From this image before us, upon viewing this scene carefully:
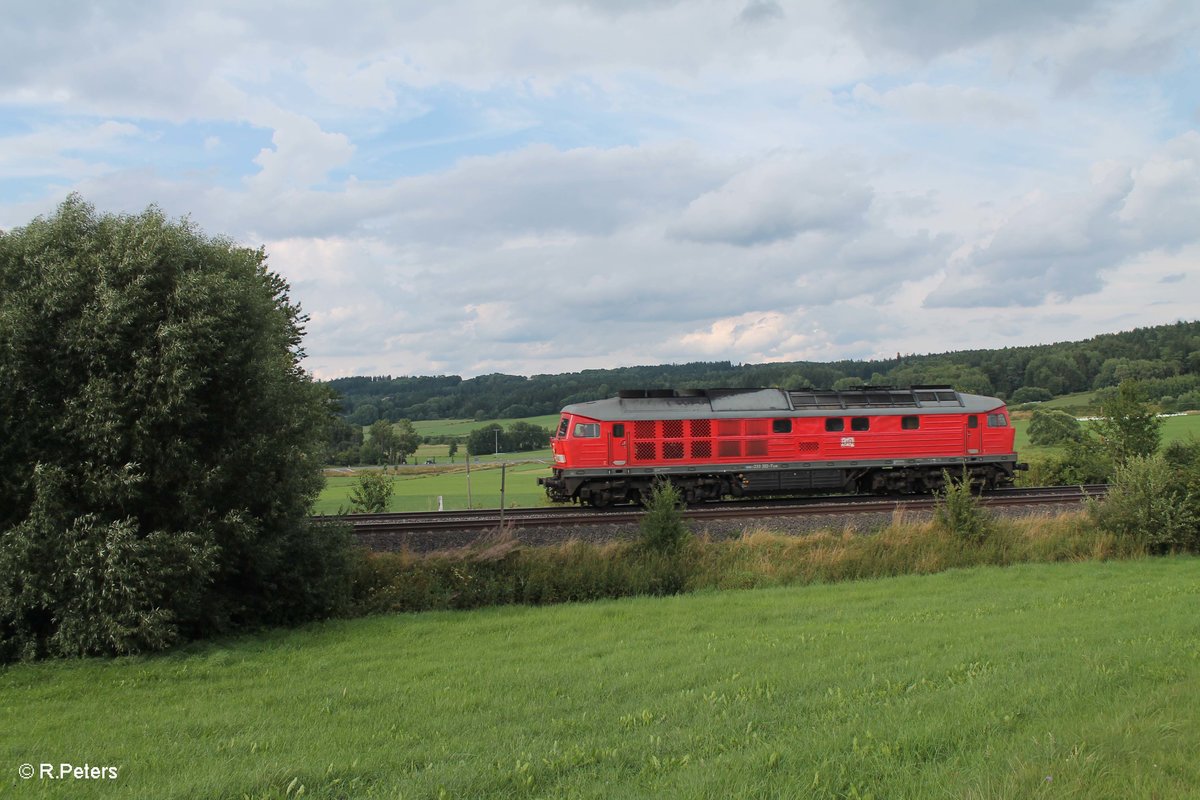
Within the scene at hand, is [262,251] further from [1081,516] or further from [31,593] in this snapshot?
[1081,516]

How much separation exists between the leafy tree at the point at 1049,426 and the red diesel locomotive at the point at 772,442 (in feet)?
68.6

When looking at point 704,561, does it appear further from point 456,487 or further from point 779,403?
point 456,487

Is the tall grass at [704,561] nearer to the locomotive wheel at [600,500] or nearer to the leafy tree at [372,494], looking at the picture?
the locomotive wheel at [600,500]

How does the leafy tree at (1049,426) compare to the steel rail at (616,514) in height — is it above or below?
above

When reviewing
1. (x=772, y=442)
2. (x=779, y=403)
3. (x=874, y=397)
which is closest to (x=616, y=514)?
(x=772, y=442)

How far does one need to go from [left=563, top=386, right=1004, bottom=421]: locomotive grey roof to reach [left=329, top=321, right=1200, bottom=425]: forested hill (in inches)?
1284

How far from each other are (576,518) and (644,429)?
16.5ft

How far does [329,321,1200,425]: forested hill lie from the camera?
237ft

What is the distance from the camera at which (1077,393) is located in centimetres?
8262

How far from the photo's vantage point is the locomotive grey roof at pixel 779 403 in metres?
25.8

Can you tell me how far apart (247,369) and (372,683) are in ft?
20.1

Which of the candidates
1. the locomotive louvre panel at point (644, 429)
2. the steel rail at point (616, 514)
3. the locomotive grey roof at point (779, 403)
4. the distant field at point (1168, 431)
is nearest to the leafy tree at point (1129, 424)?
the steel rail at point (616, 514)

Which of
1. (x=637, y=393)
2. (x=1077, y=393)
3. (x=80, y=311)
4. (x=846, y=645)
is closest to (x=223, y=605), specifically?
(x=80, y=311)

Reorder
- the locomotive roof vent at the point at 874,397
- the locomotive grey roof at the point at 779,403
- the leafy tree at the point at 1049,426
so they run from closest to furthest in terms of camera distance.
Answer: the locomotive grey roof at the point at 779,403, the locomotive roof vent at the point at 874,397, the leafy tree at the point at 1049,426
